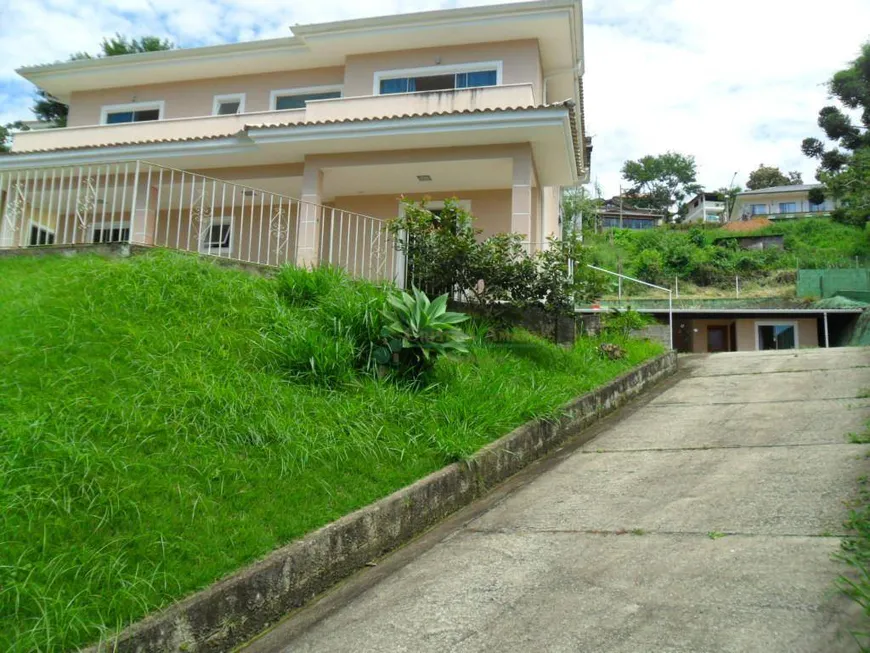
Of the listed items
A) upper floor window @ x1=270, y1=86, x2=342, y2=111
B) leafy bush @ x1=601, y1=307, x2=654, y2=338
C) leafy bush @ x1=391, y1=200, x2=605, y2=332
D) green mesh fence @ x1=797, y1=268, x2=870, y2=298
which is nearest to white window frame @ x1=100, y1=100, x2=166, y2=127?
upper floor window @ x1=270, y1=86, x2=342, y2=111

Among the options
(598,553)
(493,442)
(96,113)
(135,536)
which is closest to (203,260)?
(493,442)

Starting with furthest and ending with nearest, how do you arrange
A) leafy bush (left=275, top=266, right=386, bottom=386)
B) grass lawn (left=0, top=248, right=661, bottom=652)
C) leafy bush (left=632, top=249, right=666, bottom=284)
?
1. leafy bush (left=632, top=249, right=666, bottom=284)
2. leafy bush (left=275, top=266, right=386, bottom=386)
3. grass lawn (left=0, top=248, right=661, bottom=652)

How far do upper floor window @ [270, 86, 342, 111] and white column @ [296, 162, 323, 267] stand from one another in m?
3.43

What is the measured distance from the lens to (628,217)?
5634 cm

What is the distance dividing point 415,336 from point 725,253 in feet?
109

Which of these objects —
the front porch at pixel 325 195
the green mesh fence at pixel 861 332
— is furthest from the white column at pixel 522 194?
the green mesh fence at pixel 861 332

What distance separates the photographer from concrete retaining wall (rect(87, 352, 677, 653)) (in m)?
2.80

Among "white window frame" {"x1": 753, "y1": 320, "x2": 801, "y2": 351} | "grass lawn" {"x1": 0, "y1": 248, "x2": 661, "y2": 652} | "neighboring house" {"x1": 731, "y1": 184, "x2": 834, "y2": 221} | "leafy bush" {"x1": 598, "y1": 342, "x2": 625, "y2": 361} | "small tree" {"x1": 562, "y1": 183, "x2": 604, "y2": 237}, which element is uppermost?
"neighboring house" {"x1": 731, "y1": 184, "x2": 834, "y2": 221}

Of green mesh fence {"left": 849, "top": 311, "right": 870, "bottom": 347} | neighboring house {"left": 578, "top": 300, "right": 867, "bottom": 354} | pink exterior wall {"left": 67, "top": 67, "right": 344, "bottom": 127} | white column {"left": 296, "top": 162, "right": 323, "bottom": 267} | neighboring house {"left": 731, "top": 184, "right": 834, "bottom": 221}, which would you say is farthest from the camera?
neighboring house {"left": 731, "top": 184, "right": 834, "bottom": 221}

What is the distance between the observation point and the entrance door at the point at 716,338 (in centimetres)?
2345

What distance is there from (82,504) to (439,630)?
6.19 ft

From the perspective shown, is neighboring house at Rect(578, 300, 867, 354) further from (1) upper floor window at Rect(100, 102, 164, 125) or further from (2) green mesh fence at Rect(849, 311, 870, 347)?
(1) upper floor window at Rect(100, 102, 164, 125)

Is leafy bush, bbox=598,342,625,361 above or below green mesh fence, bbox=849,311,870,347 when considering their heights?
below

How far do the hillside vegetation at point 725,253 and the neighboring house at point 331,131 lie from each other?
657 inches
